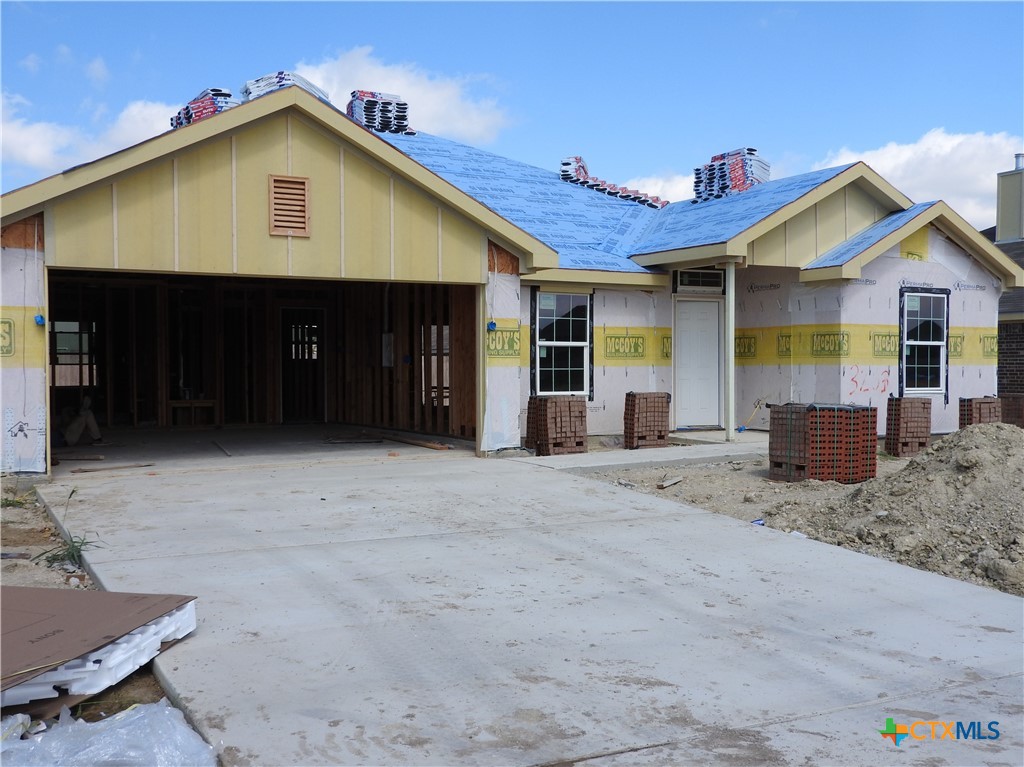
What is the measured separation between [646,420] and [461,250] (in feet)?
14.4

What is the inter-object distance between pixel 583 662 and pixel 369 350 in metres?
14.7

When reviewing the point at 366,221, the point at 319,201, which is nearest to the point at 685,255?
the point at 366,221

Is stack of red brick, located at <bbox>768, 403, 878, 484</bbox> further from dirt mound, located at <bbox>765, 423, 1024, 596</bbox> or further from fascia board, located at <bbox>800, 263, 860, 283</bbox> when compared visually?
fascia board, located at <bbox>800, 263, 860, 283</bbox>

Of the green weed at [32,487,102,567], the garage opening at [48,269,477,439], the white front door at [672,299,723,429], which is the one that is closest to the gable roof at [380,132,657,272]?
the white front door at [672,299,723,429]

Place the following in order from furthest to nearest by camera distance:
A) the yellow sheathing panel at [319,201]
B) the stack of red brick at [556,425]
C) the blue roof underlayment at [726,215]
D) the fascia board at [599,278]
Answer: the blue roof underlayment at [726,215] → the fascia board at [599,278] → the stack of red brick at [556,425] → the yellow sheathing panel at [319,201]

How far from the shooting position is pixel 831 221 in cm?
1683

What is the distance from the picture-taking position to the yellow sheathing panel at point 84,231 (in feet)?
36.2

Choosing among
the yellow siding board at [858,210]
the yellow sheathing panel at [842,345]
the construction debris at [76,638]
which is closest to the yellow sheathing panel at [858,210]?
the yellow siding board at [858,210]

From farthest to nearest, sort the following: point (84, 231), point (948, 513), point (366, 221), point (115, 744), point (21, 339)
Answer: point (366, 221)
point (84, 231)
point (21, 339)
point (948, 513)
point (115, 744)

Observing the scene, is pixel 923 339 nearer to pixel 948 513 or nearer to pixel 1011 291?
pixel 1011 291

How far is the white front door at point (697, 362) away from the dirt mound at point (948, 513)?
7.08 m

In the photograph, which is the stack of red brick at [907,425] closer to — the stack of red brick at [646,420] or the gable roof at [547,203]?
the stack of red brick at [646,420]

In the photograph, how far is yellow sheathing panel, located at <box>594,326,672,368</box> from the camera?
16328 millimetres

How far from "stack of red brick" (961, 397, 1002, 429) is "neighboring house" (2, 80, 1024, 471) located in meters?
0.92
